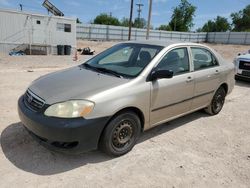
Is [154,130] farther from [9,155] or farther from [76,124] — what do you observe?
[9,155]

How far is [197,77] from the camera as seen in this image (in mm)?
4289

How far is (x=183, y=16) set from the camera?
217 feet

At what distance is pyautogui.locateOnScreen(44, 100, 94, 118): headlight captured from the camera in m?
2.77

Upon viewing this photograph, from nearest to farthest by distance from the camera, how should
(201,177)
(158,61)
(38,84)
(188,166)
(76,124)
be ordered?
(76,124) < (201,177) < (188,166) < (38,84) < (158,61)

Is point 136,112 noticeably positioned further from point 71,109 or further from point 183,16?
point 183,16

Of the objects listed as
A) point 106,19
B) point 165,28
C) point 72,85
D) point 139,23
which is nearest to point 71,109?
point 72,85

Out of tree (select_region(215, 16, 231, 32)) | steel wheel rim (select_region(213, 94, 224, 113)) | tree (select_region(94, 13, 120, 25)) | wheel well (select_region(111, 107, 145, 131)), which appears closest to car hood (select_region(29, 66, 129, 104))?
wheel well (select_region(111, 107, 145, 131))

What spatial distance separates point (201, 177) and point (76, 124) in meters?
1.70

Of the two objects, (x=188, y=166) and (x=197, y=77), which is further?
(x=197, y=77)

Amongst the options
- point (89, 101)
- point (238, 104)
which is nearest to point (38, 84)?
point (89, 101)

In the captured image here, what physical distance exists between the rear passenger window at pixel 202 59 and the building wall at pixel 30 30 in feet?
50.9

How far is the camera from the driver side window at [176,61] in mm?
3763

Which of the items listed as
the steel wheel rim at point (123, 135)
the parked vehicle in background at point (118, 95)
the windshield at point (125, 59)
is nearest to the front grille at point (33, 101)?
the parked vehicle in background at point (118, 95)

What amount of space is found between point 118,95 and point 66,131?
794mm
